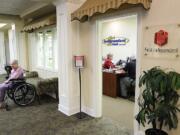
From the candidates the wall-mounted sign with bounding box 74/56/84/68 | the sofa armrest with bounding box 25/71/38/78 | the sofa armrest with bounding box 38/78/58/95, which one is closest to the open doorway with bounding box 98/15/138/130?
the wall-mounted sign with bounding box 74/56/84/68

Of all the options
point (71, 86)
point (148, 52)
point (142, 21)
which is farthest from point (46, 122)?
point (142, 21)

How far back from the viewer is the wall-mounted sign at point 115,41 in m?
6.38

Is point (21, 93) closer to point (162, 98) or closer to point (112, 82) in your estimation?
point (112, 82)

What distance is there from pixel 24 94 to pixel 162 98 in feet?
10.6

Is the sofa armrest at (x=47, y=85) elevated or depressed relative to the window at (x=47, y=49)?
depressed

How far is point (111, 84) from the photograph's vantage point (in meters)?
4.94

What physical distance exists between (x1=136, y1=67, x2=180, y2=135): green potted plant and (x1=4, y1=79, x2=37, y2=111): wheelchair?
2903 millimetres

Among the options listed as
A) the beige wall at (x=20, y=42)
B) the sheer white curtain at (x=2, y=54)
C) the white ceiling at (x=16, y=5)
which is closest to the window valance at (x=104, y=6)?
the white ceiling at (x=16, y=5)

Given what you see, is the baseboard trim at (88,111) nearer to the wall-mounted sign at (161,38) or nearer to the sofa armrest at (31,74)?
the wall-mounted sign at (161,38)

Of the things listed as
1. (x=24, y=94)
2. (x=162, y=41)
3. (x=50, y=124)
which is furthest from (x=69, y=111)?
(x=162, y=41)

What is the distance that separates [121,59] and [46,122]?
3975 mm

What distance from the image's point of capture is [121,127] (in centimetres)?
315

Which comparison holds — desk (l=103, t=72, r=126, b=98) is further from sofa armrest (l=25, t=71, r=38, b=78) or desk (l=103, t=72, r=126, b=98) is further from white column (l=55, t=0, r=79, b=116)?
sofa armrest (l=25, t=71, r=38, b=78)

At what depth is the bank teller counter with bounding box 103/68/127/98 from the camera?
15.9 feet
